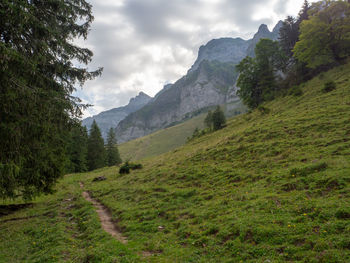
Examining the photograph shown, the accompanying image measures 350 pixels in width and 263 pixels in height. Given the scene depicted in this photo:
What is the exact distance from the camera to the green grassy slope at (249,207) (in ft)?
21.6

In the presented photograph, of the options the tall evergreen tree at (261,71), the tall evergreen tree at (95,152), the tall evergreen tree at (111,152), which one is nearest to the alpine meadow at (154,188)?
the tall evergreen tree at (261,71)

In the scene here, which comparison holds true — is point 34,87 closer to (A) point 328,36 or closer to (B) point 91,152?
(A) point 328,36

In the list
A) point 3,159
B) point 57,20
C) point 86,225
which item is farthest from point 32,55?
point 86,225

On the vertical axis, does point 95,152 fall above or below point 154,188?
above

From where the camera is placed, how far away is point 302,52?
3706 centimetres

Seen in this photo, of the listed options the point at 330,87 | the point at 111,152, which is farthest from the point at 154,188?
the point at 111,152

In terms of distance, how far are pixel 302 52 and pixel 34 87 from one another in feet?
147

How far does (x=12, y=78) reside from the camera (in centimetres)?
862

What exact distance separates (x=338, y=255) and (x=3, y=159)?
14.0m

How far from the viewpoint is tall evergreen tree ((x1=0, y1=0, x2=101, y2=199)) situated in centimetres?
845

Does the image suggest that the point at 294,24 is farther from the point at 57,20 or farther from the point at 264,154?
the point at 57,20

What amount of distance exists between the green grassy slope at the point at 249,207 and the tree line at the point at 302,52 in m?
19.8

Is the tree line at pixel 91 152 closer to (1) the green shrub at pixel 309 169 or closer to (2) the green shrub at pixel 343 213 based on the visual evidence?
(1) the green shrub at pixel 309 169

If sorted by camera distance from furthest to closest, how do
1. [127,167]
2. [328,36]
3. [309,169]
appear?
1. [328,36]
2. [127,167]
3. [309,169]
